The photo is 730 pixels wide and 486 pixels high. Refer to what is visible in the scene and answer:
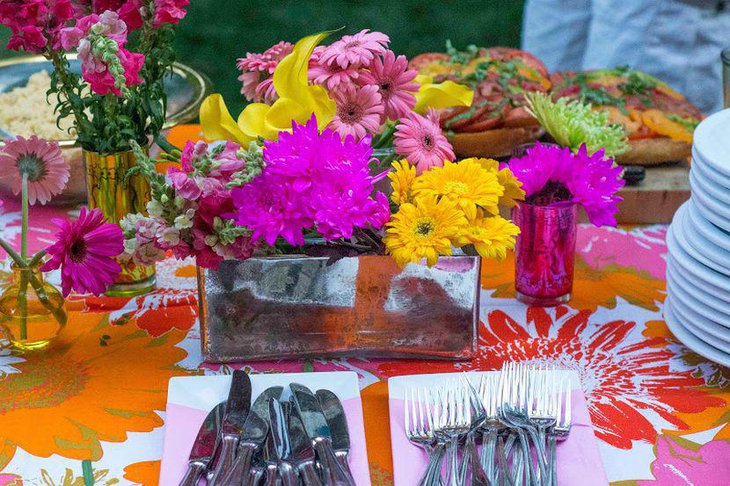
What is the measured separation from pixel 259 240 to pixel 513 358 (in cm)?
31

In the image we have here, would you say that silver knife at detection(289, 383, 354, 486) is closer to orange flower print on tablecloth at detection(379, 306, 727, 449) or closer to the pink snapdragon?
orange flower print on tablecloth at detection(379, 306, 727, 449)

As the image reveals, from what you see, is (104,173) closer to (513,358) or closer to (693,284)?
(513,358)

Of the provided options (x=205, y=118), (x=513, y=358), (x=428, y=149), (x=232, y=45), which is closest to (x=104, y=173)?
(x=205, y=118)

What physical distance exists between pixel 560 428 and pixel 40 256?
0.57 meters

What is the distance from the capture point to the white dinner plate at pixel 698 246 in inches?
38.0

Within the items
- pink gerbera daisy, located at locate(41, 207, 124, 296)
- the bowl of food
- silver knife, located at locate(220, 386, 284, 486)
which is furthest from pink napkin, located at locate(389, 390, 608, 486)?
the bowl of food

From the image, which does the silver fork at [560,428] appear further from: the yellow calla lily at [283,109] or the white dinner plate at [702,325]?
the yellow calla lily at [283,109]

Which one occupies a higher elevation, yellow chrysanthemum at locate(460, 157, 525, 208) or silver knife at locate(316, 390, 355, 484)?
yellow chrysanthemum at locate(460, 157, 525, 208)

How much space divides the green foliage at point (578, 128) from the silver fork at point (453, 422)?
0.40m

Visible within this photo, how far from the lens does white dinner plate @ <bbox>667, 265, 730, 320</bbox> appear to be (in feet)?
3.19

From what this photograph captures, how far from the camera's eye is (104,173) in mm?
1100

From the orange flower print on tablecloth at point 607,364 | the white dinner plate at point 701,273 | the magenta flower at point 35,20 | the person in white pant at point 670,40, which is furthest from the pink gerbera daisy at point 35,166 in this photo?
the person in white pant at point 670,40

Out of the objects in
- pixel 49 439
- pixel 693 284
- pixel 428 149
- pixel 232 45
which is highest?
pixel 428 149

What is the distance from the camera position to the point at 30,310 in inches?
40.1
